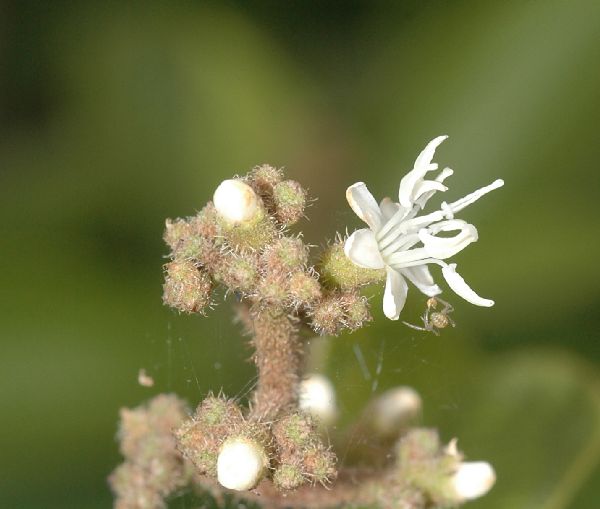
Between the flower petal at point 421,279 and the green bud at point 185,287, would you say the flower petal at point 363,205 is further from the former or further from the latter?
the green bud at point 185,287

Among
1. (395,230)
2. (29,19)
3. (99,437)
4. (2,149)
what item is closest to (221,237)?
(395,230)

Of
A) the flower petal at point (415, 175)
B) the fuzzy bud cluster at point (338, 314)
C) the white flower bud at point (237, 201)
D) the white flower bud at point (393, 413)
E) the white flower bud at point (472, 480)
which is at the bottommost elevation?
the white flower bud at point (472, 480)

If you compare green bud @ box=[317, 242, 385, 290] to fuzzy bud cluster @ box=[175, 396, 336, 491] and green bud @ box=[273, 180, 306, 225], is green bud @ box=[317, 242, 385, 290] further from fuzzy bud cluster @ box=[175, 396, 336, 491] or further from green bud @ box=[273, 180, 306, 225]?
fuzzy bud cluster @ box=[175, 396, 336, 491]

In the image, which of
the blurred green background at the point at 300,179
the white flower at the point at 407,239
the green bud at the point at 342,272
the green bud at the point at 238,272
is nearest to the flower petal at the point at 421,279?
the white flower at the point at 407,239

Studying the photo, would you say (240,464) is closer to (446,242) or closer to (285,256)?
(285,256)

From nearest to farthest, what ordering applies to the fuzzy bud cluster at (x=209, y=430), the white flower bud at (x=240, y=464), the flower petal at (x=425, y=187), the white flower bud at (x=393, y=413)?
A: the white flower bud at (x=240, y=464) < the fuzzy bud cluster at (x=209, y=430) < the flower petal at (x=425, y=187) < the white flower bud at (x=393, y=413)

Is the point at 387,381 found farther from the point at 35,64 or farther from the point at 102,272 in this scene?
the point at 35,64

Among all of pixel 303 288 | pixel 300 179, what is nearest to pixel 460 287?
pixel 303 288

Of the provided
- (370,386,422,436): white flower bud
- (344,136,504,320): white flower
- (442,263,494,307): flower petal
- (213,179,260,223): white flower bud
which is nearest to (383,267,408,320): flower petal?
(344,136,504,320): white flower
